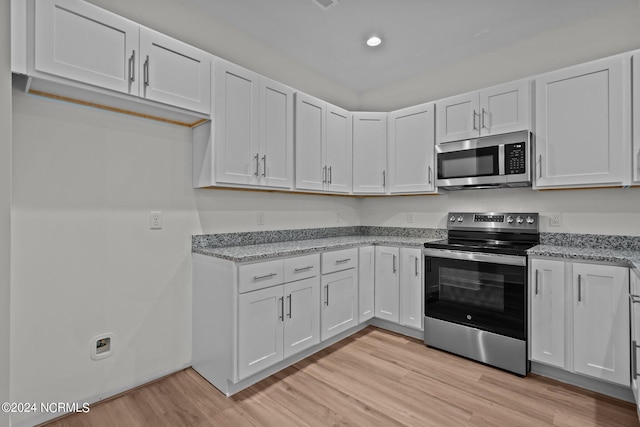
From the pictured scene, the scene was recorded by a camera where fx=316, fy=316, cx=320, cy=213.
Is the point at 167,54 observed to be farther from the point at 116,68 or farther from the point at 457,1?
the point at 457,1

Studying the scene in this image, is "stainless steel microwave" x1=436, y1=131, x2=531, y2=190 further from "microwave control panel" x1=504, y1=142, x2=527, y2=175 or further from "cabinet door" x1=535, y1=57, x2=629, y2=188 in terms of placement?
"cabinet door" x1=535, y1=57, x2=629, y2=188

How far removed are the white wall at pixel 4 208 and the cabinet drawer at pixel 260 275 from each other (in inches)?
42.3

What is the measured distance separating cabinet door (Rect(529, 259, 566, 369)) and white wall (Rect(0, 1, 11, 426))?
9.96 feet

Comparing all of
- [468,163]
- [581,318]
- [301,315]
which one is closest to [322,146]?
[468,163]

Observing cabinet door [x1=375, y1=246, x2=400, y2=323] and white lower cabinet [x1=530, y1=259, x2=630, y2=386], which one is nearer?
white lower cabinet [x1=530, y1=259, x2=630, y2=386]

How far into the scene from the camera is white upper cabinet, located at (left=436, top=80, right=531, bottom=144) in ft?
8.38

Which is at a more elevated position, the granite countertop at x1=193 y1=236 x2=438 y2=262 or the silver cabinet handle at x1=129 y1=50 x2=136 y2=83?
the silver cabinet handle at x1=129 y1=50 x2=136 y2=83

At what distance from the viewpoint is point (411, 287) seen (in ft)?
9.69

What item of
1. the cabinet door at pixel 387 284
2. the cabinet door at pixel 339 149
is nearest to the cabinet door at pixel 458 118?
the cabinet door at pixel 339 149

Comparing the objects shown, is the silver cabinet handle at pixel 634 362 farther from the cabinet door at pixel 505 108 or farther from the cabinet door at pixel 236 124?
the cabinet door at pixel 236 124

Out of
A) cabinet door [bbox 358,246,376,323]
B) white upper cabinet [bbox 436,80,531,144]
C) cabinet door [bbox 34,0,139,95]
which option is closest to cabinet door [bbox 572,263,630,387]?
white upper cabinet [bbox 436,80,531,144]

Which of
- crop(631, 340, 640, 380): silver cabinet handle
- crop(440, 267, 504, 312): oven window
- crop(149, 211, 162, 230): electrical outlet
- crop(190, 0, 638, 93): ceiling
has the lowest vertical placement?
crop(631, 340, 640, 380): silver cabinet handle

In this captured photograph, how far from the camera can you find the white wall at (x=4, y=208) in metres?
1.35

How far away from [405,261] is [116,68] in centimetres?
262
